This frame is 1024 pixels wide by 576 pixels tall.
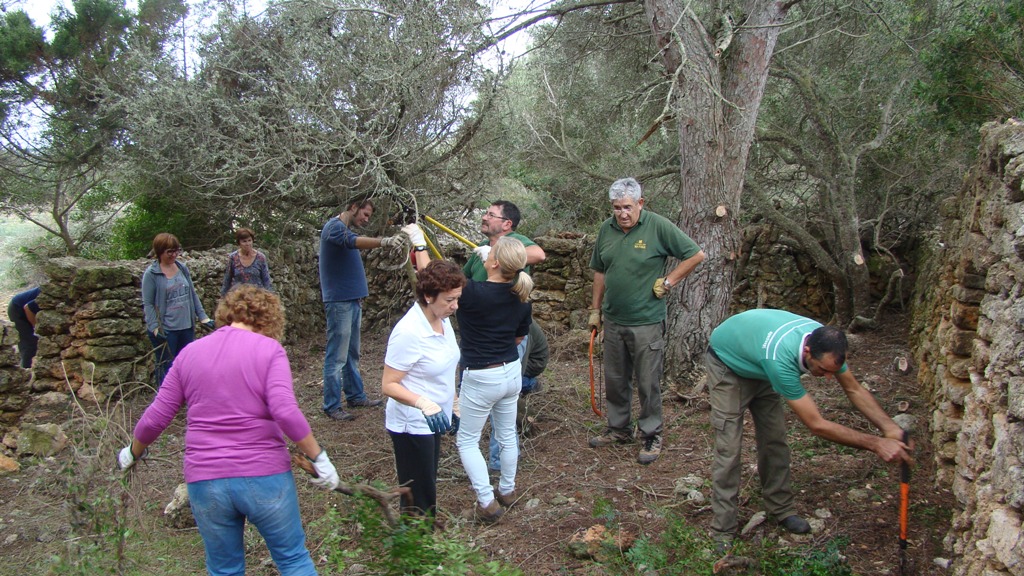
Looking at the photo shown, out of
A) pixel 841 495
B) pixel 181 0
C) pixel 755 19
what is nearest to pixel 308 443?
pixel 841 495

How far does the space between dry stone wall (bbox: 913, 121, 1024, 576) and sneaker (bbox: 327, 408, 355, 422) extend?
4258 millimetres

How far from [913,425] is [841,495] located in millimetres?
1088

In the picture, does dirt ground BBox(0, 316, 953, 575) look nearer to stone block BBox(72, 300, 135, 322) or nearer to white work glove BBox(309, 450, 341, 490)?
white work glove BBox(309, 450, 341, 490)

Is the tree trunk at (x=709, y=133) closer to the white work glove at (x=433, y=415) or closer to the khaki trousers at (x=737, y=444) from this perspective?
the khaki trousers at (x=737, y=444)

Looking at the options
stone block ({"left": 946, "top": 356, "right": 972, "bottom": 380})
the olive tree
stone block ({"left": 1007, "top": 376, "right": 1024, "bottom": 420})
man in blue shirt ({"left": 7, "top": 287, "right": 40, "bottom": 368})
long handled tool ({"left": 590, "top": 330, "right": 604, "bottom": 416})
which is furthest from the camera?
the olive tree

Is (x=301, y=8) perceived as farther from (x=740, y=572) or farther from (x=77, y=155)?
(x=740, y=572)

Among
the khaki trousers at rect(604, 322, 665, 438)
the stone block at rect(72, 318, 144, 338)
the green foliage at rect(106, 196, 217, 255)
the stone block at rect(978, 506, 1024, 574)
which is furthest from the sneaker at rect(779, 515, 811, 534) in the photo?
the green foliage at rect(106, 196, 217, 255)

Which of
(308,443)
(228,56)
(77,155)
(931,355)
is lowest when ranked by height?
(931,355)

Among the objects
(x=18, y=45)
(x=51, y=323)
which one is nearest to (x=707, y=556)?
(x=51, y=323)

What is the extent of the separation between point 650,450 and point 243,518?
9.60ft

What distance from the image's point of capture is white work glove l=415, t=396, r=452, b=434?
3.10 metres

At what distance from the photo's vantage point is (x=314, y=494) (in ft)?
14.7

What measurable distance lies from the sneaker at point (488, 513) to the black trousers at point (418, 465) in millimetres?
578

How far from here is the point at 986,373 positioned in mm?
3045
